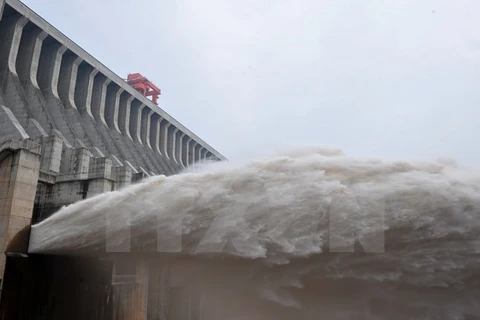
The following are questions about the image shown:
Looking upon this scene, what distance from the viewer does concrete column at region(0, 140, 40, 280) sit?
948cm

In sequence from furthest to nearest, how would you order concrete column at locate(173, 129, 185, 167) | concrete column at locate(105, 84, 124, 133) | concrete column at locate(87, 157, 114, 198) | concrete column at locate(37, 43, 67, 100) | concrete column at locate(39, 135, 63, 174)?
concrete column at locate(173, 129, 185, 167) → concrete column at locate(105, 84, 124, 133) → concrete column at locate(37, 43, 67, 100) → concrete column at locate(39, 135, 63, 174) → concrete column at locate(87, 157, 114, 198)

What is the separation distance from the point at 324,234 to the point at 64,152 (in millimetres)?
16778

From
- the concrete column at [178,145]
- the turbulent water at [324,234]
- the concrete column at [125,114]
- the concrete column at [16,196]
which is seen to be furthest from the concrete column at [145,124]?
the turbulent water at [324,234]

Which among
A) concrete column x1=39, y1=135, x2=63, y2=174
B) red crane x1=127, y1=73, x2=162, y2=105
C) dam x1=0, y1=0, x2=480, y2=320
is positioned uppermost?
red crane x1=127, y1=73, x2=162, y2=105

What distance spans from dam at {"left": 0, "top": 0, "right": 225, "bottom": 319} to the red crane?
7.74m

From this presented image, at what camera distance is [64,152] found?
1825 centimetres

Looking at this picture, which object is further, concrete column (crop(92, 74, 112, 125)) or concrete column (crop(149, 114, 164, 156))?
concrete column (crop(149, 114, 164, 156))

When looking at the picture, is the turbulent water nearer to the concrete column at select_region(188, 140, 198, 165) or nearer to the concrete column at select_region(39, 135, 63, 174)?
the concrete column at select_region(39, 135, 63, 174)

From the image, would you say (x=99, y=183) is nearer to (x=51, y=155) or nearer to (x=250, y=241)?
(x=51, y=155)

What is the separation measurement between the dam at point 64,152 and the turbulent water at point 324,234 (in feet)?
10.4

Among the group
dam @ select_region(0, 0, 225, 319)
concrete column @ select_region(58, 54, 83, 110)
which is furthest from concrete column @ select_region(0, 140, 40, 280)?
concrete column @ select_region(58, 54, 83, 110)

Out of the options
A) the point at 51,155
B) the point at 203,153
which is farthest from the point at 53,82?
the point at 203,153

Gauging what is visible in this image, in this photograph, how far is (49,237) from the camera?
31.3ft

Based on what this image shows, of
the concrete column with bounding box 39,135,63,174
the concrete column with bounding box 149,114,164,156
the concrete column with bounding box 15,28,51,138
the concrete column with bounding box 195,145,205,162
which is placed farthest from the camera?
the concrete column with bounding box 195,145,205,162
